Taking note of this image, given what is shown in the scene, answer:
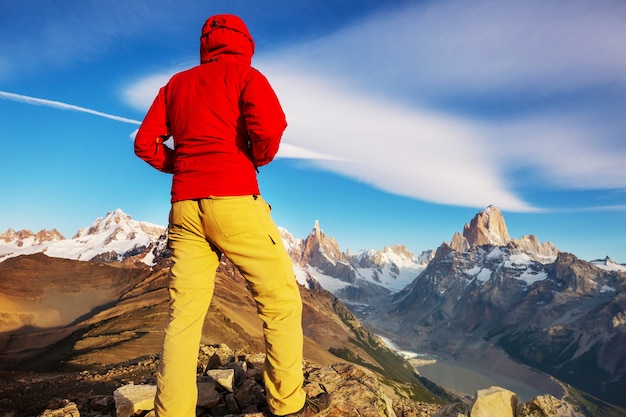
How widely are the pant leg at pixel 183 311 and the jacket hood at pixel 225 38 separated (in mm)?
2034

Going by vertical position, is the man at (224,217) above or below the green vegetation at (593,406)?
above

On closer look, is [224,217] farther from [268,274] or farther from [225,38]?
[225,38]

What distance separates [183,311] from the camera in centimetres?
486

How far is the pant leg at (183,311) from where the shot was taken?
4.78 metres

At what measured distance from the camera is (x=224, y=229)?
469cm

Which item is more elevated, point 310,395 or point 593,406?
point 310,395

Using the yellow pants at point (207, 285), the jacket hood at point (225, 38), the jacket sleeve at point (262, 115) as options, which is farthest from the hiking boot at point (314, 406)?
the jacket hood at point (225, 38)

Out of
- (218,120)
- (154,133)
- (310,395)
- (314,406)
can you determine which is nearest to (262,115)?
(218,120)

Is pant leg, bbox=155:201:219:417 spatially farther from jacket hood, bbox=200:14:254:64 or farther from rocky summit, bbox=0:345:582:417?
jacket hood, bbox=200:14:254:64

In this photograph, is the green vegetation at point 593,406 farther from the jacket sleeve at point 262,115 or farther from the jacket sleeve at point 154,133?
the jacket sleeve at point 154,133

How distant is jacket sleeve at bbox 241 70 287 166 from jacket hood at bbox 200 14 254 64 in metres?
0.61

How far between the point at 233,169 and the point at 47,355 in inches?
2616

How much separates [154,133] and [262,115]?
172cm

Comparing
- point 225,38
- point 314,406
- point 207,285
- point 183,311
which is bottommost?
point 314,406
